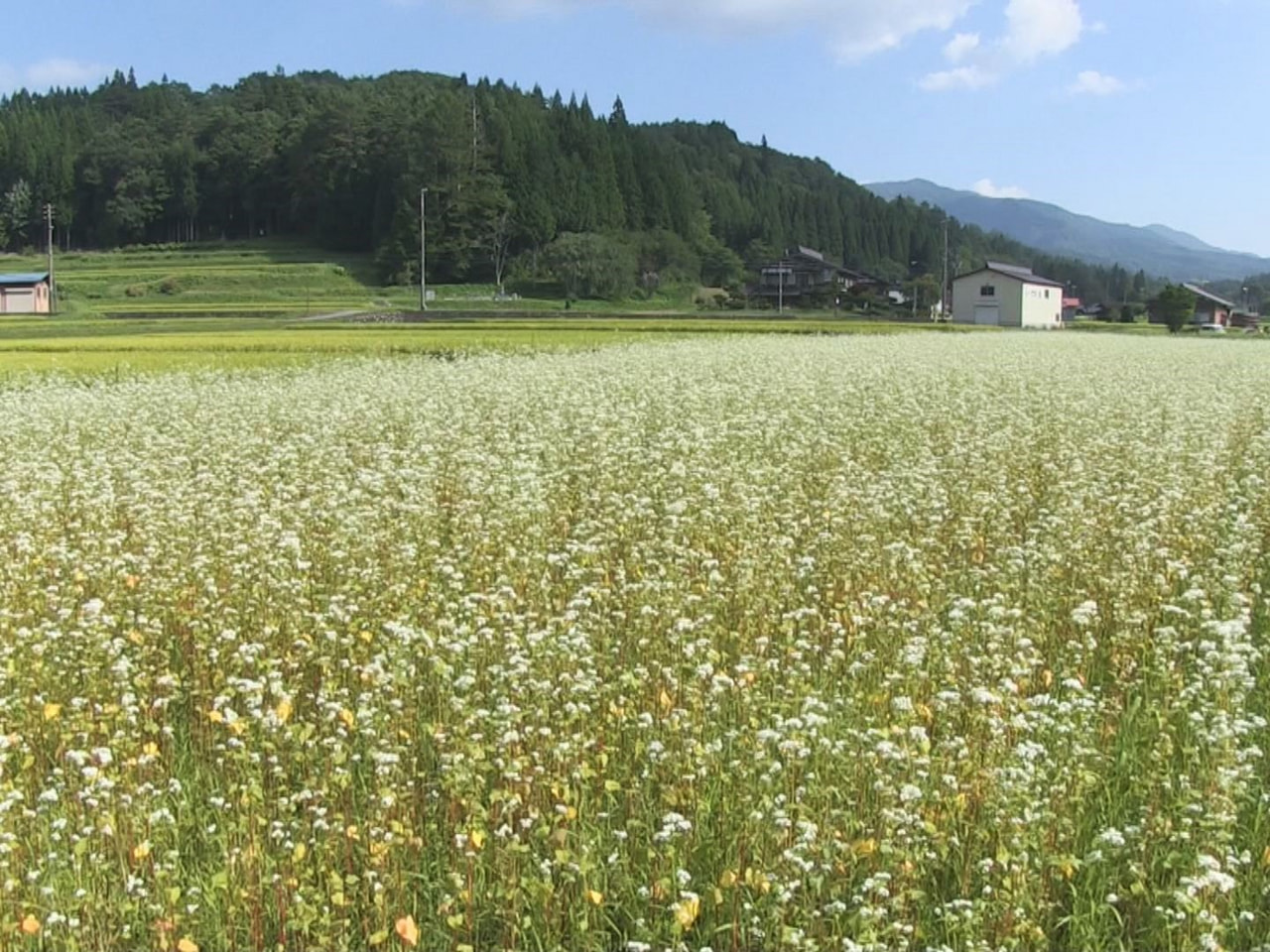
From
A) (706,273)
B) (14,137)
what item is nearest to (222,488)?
(706,273)

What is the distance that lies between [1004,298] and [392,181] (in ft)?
209

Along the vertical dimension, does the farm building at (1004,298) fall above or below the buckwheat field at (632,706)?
above

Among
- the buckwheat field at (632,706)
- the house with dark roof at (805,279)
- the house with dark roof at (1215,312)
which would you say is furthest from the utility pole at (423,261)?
the house with dark roof at (1215,312)

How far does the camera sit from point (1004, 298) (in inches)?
3826

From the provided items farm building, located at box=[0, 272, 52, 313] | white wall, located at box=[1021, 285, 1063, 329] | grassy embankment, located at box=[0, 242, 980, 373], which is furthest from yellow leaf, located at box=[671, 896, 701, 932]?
white wall, located at box=[1021, 285, 1063, 329]

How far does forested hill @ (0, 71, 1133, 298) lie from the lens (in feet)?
367

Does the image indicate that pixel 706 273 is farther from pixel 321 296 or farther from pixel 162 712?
pixel 162 712

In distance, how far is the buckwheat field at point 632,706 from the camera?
3.65 m

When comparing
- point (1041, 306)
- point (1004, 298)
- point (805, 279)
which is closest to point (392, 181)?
point (805, 279)

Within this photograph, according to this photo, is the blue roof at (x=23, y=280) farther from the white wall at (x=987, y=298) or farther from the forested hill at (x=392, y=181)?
the white wall at (x=987, y=298)

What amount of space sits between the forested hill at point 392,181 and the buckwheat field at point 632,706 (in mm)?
95062

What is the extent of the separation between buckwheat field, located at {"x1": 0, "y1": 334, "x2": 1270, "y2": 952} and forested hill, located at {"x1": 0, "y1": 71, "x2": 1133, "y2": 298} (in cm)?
9506

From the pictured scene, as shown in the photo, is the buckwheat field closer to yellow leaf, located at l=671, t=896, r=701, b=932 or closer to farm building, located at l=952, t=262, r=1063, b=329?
yellow leaf, located at l=671, t=896, r=701, b=932

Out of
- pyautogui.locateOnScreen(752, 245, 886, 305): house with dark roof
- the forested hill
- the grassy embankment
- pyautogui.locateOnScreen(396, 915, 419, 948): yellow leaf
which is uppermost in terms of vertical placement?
the forested hill
